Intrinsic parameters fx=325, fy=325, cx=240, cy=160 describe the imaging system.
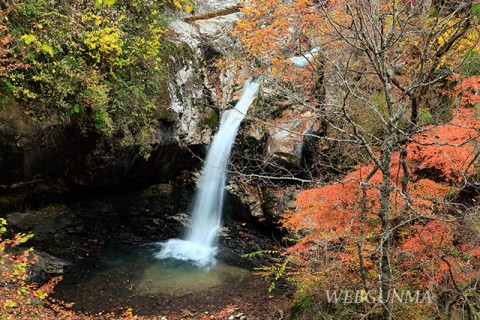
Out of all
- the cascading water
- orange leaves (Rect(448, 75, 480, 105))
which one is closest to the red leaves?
orange leaves (Rect(448, 75, 480, 105))

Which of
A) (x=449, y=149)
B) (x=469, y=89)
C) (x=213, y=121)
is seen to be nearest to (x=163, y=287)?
(x=213, y=121)

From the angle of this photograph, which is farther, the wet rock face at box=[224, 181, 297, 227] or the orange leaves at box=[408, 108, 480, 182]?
the wet rock face at box=[224, 181, 297, 227]

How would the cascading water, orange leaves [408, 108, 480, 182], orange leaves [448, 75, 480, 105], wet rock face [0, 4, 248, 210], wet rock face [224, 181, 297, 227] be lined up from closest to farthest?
orange leaves [408, 108, 480, 182], orange leaves [448, 75, 480, 105], wet rock face [0, 4, 248, 210], wet rock face [224, 181, 297, 227], the cascading water

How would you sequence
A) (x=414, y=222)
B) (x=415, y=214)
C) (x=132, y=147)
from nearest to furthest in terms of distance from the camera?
(x=415, y=214)
(x=414, y=222)
(x=132, y=147)

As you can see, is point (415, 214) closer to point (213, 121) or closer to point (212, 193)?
point (212, 193)

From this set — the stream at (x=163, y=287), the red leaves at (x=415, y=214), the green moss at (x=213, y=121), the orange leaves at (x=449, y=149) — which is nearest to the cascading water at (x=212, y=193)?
the green moss at (x=213, y=121)

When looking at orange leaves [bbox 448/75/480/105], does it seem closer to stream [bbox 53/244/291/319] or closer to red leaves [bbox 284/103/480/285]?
red leaves [bbox 284/103/480/285]

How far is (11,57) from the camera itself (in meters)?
6.30

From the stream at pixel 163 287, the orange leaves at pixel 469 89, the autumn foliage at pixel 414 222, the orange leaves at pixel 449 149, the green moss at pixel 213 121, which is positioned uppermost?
the orange leaves at pixel 469 89

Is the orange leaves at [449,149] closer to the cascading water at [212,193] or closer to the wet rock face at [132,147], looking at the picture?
the wet rock face at [132,147]

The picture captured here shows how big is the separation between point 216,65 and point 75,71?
5155 mm

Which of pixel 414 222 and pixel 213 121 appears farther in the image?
pixel 213 121

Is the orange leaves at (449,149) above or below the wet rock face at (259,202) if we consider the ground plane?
above

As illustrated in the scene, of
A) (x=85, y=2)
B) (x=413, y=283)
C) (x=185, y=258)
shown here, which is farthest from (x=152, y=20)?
(x=413, y=283)
